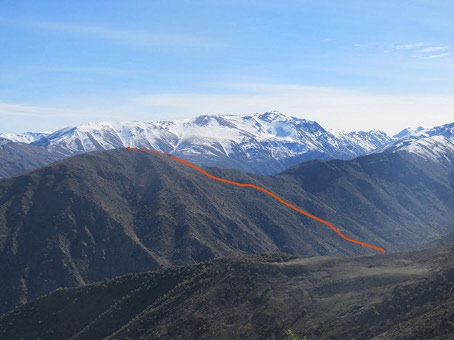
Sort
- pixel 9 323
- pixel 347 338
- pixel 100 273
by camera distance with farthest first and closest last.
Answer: pixel 100 273 < pixel 9 323 < pixel 347 338

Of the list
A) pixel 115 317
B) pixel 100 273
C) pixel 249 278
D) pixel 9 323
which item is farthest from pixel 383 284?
pixel 100 273

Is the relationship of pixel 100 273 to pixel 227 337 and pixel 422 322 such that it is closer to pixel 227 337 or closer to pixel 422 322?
pixel 227 337

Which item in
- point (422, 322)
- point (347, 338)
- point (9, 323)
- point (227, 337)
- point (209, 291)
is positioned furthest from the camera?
point (9, 323)

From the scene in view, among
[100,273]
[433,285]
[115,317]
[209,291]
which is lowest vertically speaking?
[100,273]

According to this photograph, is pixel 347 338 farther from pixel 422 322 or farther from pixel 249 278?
pixel 249 278

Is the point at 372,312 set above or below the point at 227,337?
above

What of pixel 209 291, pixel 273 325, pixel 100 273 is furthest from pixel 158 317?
pixel 100 273

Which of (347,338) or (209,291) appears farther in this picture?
(209,291)
